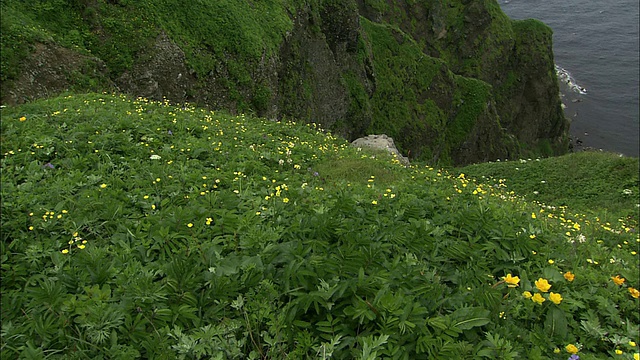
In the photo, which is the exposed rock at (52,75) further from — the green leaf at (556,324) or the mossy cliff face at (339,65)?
the green leaf at (556,324)

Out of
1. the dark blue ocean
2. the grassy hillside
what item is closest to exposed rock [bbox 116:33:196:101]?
the grassy hillside

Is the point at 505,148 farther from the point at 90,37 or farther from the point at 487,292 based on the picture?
the point at 487,292

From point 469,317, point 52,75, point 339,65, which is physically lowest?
point 339,65

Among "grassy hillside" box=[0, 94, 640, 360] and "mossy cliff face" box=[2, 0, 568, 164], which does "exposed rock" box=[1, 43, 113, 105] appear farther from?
"grassy hillside" box=[0, 94, 640, 360]

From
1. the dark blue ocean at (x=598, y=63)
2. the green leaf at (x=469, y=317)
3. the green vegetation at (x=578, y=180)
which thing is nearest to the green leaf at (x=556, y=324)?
the green leaf at (x=469, y=317)

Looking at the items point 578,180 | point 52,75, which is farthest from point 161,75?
point 578,180

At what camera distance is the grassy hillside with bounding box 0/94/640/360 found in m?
3.12

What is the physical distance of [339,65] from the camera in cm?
3644

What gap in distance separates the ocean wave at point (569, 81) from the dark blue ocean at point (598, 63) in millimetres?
219

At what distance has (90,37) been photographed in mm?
17234

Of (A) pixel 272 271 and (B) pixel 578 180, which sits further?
(B) pixel 578 180

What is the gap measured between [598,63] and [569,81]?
7782mm

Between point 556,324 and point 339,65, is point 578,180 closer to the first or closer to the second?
point 556,324

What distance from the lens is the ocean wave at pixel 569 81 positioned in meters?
83.0
